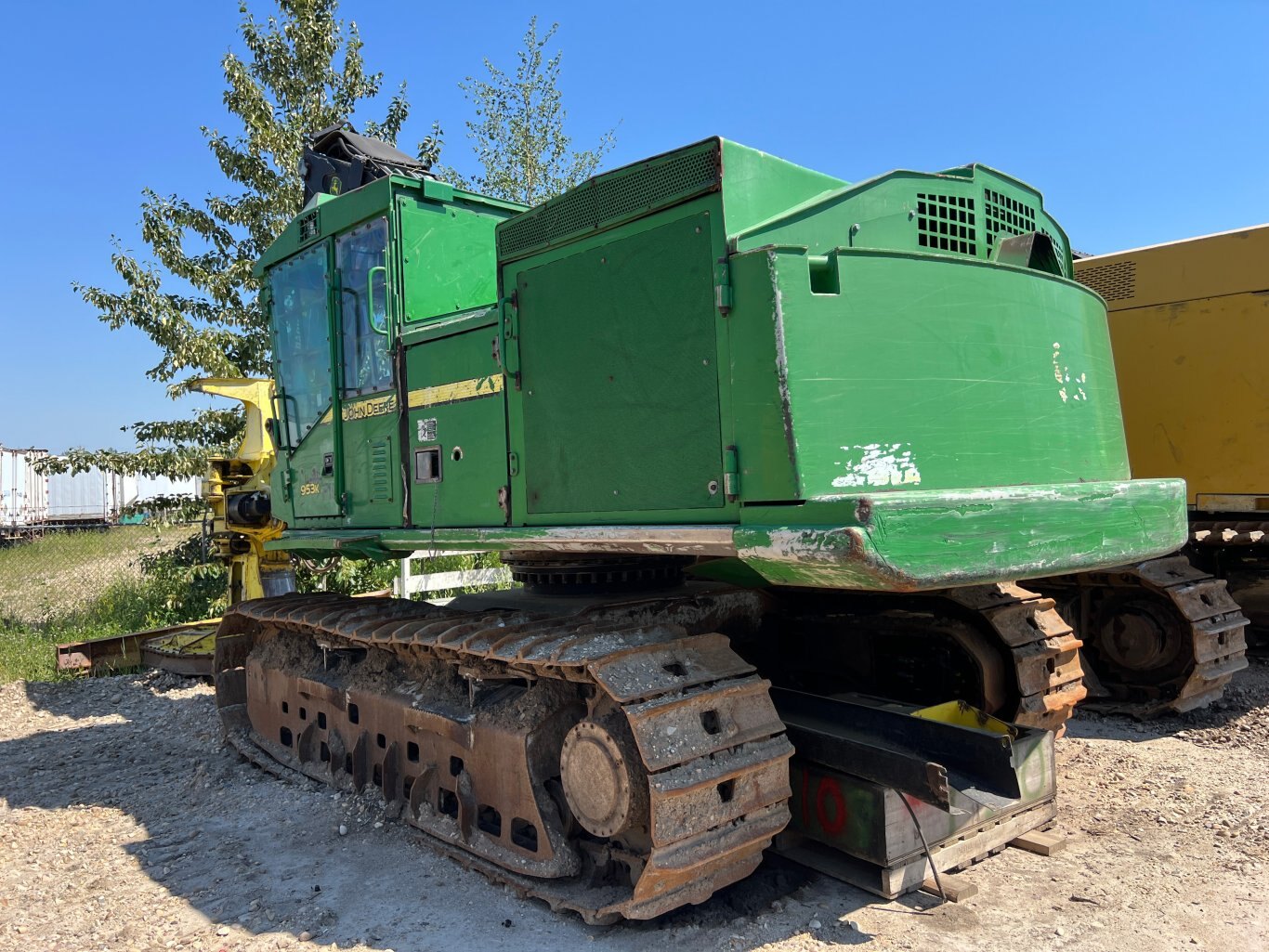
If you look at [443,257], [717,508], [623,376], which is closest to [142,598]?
[443,257]

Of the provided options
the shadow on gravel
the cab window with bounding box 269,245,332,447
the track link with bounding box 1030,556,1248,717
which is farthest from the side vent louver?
the track link with bounding box 1030,556,1248,717

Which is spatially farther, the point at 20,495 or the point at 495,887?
the point at 20,495

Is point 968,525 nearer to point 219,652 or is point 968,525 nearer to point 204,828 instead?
point 204,828

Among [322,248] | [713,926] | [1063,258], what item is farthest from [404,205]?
[713,926]

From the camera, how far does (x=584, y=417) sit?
382 centimetres

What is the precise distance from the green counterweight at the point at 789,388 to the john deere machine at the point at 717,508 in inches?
0.5

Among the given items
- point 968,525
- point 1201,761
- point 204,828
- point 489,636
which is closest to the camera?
point 968,525

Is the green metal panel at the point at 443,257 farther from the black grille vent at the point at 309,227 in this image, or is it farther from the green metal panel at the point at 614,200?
the green metal panel at the point at 614,200

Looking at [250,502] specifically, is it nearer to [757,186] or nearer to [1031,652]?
[757,186]

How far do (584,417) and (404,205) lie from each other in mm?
2095

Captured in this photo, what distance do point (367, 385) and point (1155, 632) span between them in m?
5.70

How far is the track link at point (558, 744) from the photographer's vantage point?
333 cm

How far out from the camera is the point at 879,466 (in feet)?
10.3

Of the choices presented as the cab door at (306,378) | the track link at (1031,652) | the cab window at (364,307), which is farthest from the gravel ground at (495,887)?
the cab window at (364,307)
